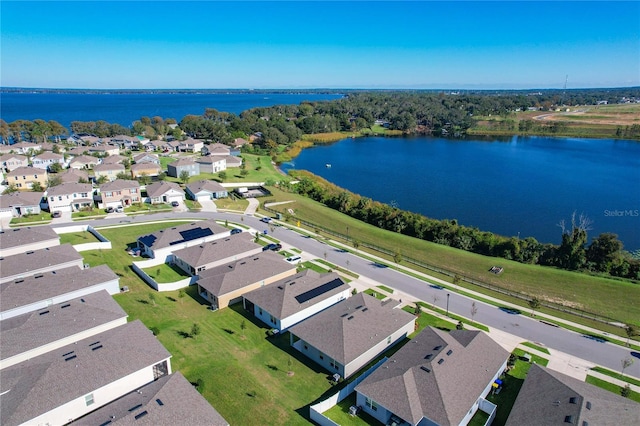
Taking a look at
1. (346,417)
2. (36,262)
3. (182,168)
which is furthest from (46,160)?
(346,417)

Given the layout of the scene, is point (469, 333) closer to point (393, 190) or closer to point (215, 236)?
point (215, 236)

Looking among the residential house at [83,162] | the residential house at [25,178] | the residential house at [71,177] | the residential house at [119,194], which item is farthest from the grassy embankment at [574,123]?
the residential house at [25,178]

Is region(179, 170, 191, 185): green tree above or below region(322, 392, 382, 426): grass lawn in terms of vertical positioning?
above

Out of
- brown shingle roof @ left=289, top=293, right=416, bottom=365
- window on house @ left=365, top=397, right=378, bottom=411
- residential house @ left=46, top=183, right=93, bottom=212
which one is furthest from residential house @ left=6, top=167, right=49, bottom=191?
window on house @ left=365, top=397, right=378, bottom=411

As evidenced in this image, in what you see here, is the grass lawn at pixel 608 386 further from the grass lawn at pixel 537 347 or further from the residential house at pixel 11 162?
the residential house at pixel 11 162

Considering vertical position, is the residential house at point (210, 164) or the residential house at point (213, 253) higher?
the residential house at point (210, 164)

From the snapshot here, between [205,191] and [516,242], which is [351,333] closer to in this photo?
[516,242]

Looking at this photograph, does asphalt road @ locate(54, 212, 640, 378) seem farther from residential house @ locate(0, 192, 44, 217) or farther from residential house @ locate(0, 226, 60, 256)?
residential house @ locate(0, 192, 44, 217)
